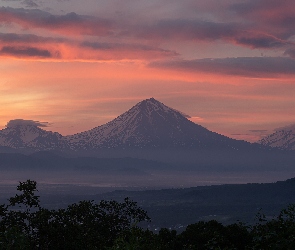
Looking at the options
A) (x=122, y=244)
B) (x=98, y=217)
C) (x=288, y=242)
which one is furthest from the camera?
(x=98, y=217)

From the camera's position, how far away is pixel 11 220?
49969 millimetres

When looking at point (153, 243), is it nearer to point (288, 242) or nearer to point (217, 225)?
point (288, 242)

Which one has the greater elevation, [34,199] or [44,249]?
[34,199]

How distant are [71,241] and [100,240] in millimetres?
4780

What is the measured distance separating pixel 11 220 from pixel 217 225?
29.9 m

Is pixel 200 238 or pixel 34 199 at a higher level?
pixel 34 199

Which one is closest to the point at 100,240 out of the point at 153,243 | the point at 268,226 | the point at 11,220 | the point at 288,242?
the point at 11,220

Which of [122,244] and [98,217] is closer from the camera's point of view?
[122,244]

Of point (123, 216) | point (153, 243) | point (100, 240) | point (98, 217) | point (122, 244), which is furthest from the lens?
point (123, 216)

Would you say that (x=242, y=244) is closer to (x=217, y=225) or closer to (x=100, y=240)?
(x=217, y=225)

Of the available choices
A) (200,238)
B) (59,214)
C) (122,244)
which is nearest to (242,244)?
(200,238)

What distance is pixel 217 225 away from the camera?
233ft

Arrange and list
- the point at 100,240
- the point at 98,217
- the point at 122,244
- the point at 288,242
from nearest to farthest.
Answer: the point at 122,244, the point at 288,242, the point at 100,240, the point at 98,217

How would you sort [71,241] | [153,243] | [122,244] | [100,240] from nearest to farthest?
[122,244]
[153,243]
[71,241]
[100,240]
